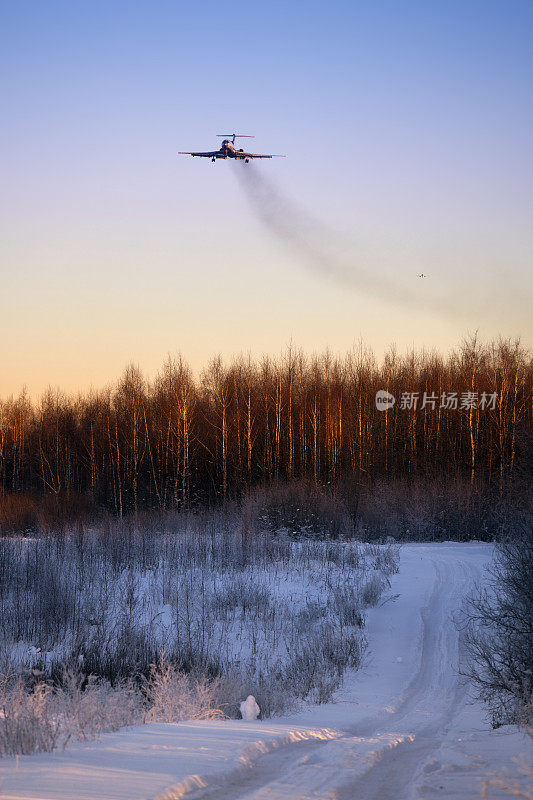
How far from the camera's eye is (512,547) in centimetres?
793

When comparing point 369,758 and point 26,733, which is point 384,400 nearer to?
point 369,758

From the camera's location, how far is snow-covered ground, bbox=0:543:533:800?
374 cm

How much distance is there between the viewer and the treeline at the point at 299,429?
37.0 m

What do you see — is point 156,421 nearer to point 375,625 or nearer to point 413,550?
point 413,550

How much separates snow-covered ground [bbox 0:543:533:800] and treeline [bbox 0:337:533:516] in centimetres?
2670

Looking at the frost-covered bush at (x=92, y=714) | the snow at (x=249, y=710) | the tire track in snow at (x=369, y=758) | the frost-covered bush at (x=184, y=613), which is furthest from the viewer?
the frost-covered bush at (x=184, y=613)

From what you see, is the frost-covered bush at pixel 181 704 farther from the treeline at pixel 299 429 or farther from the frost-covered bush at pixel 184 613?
the treeline at pixel 299 429

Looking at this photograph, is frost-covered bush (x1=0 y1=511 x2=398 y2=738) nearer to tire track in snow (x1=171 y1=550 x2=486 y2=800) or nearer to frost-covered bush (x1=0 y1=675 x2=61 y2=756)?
frost-covered bush (x1=0 y1=675 x2=61 y2=756)

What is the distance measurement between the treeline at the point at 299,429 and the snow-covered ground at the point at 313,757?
26.7 meters

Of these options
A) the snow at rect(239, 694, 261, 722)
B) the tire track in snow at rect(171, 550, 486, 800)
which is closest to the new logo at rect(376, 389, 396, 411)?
the tire track in snow at rect(171, 550, 486, 800)

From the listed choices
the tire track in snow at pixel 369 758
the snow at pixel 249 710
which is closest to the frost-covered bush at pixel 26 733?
the tire track in snow at pixel 369 758

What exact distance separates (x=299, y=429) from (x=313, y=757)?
3652cm

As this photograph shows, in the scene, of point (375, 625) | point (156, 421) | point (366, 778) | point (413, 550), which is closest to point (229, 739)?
point (366, 778)

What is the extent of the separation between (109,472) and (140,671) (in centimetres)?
3624
